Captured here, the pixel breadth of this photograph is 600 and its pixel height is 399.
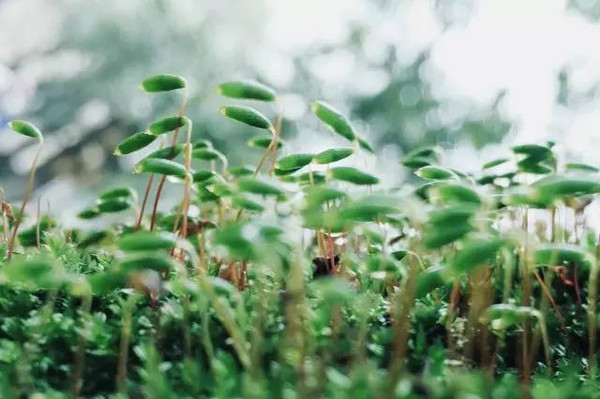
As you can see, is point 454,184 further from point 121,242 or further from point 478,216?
point 121,242

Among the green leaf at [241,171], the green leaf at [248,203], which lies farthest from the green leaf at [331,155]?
the green leaf at [241,171]

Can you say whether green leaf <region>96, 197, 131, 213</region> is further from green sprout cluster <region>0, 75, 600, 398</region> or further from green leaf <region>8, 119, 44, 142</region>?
green leaf <region>8, 119, 44, 142</region>

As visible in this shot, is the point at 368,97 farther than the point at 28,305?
Yes

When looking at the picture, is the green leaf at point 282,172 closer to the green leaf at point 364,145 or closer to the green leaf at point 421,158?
the green leaf at point 364,145

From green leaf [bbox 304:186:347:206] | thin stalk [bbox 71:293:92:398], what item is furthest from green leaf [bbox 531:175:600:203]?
thin stalk [bbox 71:293:92:398]

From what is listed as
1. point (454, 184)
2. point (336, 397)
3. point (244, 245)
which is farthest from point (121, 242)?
point (454, 184)

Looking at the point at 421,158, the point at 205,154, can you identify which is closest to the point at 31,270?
the point at 205,154

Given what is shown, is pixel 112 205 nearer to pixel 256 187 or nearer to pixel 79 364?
pixel 79 364
